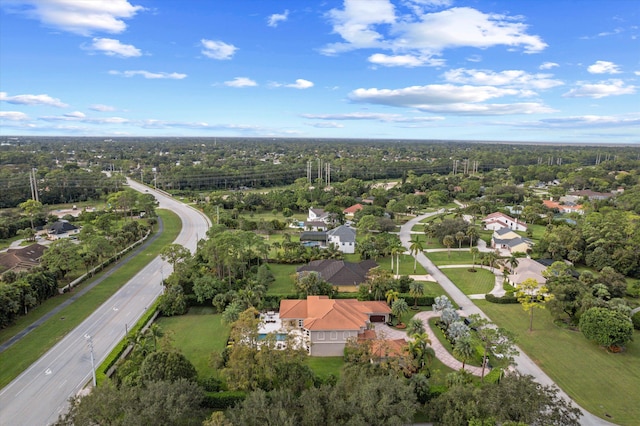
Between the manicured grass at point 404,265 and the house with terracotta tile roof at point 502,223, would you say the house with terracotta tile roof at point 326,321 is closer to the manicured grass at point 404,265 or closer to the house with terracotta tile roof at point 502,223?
the manicured grass at point 404,265

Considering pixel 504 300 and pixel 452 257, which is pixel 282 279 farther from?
pixel 452 257

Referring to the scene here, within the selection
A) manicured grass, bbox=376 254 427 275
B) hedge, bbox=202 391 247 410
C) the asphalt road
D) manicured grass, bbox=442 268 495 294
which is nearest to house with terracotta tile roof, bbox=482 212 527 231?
manicured grass, bbox=442 268 495 294

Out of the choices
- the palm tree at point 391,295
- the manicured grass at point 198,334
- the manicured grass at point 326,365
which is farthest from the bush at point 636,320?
the manicured grass at point 198,334

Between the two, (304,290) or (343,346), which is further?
(304,290)

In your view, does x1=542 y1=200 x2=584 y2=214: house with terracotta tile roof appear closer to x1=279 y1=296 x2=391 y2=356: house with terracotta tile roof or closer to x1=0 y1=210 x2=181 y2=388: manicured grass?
x1=279 y1=296 x2=391 y2=356: house with terracotta tile roof

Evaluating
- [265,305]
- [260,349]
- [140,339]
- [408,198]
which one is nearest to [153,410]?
[260,349]

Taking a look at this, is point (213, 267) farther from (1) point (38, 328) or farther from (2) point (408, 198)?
(2) point (408, 198)

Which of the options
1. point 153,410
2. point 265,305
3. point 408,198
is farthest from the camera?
point 408,198
